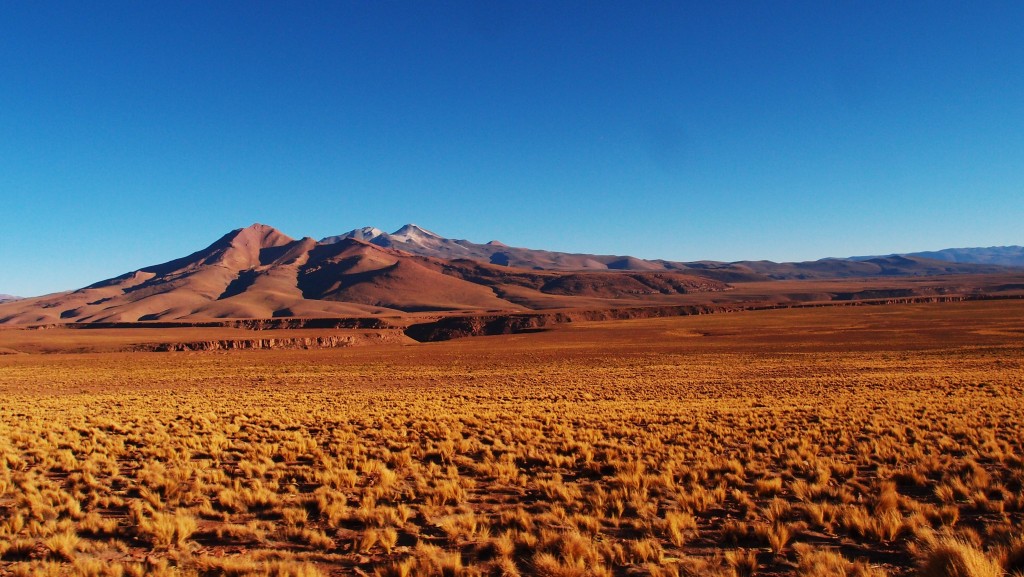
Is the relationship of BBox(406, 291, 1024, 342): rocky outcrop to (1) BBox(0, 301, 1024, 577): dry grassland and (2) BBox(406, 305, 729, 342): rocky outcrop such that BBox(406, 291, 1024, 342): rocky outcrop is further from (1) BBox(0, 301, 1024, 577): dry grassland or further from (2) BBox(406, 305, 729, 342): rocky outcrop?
(1) BBox(0, 301, 1024, 577): dry grassland

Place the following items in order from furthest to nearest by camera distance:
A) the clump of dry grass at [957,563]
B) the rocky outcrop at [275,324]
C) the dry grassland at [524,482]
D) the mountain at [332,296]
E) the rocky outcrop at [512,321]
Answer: the mountain at [332,296]
the rocky outcrop at [275,324]
the rocky outcrop at [512,321]
the dry grassland at [524,482]
the clump of dry grass at [957,563]

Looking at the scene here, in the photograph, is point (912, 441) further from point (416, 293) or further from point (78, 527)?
point (416, 293)

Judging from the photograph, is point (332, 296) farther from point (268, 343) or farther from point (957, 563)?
point (957, 563)

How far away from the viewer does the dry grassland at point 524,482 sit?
6.03m

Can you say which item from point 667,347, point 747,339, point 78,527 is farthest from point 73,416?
point 747,339

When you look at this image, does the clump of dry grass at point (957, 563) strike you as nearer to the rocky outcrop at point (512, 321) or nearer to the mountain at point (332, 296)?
the rocky outcrop at point (512, 321)

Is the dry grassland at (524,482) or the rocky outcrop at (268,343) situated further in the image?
the rocky outcrop at (268,343)

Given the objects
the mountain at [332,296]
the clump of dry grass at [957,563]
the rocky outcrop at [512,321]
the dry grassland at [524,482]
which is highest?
the mountain at [332,296]

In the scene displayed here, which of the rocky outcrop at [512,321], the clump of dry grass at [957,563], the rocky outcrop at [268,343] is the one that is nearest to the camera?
the clump of dry grass at [957,563]

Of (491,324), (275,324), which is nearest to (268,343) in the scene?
(275,324)

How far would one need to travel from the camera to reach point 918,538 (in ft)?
20.2

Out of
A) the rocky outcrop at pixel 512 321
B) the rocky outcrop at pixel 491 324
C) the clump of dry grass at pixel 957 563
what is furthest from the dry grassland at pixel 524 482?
the rocky outcrop at pixel 512 321

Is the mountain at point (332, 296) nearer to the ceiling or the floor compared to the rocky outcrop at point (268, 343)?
nearer to the ceiling

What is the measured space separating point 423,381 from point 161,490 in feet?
74.2
